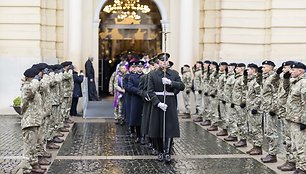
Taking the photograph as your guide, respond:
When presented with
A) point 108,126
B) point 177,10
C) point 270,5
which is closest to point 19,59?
point 108,126

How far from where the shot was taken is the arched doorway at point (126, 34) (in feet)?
84.3

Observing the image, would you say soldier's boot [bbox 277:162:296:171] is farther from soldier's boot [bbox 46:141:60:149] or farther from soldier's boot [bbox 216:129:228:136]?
soldier's boot [bbox 46:141:60:149]

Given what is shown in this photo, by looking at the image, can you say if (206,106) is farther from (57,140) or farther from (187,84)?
(57,140)

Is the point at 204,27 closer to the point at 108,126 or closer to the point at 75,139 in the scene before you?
the point at 108,126

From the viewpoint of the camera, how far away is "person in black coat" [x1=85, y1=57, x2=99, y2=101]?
2283cm

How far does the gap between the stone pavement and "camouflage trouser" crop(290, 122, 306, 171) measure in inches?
28.9

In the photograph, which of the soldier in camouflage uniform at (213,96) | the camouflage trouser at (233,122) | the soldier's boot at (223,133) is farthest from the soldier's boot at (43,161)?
the soldier in camouflage uniform at (213,96)

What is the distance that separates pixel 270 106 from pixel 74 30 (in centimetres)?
1179

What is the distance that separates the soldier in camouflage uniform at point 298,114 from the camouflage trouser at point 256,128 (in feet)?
6.60

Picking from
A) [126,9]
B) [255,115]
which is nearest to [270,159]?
[255,115]

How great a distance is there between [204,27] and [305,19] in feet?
12.8

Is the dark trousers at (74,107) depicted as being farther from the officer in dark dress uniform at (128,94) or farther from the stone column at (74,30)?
the officer in dark dress uniform at (128,94)

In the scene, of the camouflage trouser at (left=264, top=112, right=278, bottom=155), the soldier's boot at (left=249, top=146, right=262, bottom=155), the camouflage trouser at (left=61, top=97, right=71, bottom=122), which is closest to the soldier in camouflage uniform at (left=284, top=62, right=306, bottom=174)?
the camouflage trouser at (left=264, top=112, right=278, bottom=155)

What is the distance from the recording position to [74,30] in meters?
22.5
